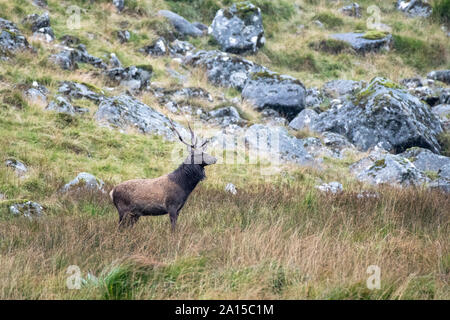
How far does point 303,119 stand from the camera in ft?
54.7

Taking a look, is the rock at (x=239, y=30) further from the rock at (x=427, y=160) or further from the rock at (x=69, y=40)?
the rock at (x=427, y=160)

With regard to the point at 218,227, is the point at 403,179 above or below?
below

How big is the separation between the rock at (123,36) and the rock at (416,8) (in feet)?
54.0

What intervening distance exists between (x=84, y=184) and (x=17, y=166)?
1.63 meters

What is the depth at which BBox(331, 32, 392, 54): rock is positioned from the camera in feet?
79.6

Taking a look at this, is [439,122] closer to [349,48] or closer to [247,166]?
[247,166]

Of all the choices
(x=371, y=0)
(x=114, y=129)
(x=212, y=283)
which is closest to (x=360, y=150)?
(x=114, y=129)

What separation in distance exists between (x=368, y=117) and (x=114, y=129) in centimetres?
726

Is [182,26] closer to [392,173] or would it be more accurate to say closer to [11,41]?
[11,41]

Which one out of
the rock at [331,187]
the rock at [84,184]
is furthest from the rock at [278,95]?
the rock at [84,184]

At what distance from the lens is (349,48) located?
2409 centimetres

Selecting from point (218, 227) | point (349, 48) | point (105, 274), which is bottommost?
point (349, 48)

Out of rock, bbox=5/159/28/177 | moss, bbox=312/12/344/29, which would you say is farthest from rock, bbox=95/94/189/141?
moss, bbox=312/12/344/29

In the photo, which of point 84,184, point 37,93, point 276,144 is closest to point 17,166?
point 84,184
